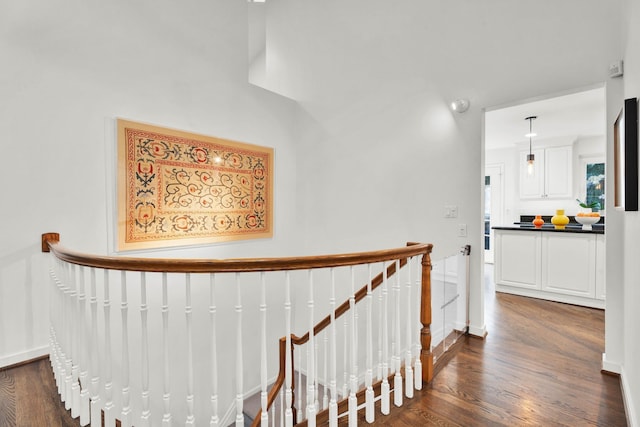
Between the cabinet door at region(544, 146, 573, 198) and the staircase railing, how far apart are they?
13.4 ft

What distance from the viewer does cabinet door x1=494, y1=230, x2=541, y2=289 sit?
411 centimetres

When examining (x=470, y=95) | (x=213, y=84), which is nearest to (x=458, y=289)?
(x=470, y=95)

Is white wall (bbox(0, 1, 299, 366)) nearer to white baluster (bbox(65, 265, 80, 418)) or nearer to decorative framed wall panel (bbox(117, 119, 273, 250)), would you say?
decorative framed wall panel (bbox(117, 119, 273, 250))

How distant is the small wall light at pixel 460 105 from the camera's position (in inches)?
118

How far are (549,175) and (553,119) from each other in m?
1.54

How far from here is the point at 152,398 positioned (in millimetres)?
2963

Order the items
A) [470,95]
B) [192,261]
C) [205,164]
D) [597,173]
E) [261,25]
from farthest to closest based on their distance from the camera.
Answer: [597,173] < [261,25] < [205,164] < [470,95] < [192,261]

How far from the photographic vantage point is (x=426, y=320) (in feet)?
6.97

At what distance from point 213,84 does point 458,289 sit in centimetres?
335

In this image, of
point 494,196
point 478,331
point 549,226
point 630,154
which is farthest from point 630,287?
point 494,196

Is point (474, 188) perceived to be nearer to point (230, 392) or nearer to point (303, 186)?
point (303, 186)

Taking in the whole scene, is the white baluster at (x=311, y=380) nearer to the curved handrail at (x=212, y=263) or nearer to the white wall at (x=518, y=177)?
the curved handrail at (x=212, y=263)

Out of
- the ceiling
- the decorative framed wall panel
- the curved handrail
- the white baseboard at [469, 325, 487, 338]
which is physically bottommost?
the white baseboard at [469, 325, 487, 338]

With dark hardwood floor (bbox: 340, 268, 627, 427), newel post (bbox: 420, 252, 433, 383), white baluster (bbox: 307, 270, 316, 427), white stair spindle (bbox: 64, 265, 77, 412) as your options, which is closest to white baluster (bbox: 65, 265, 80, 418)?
white stair spindle (bbox: 64, 265, 77, 412)
